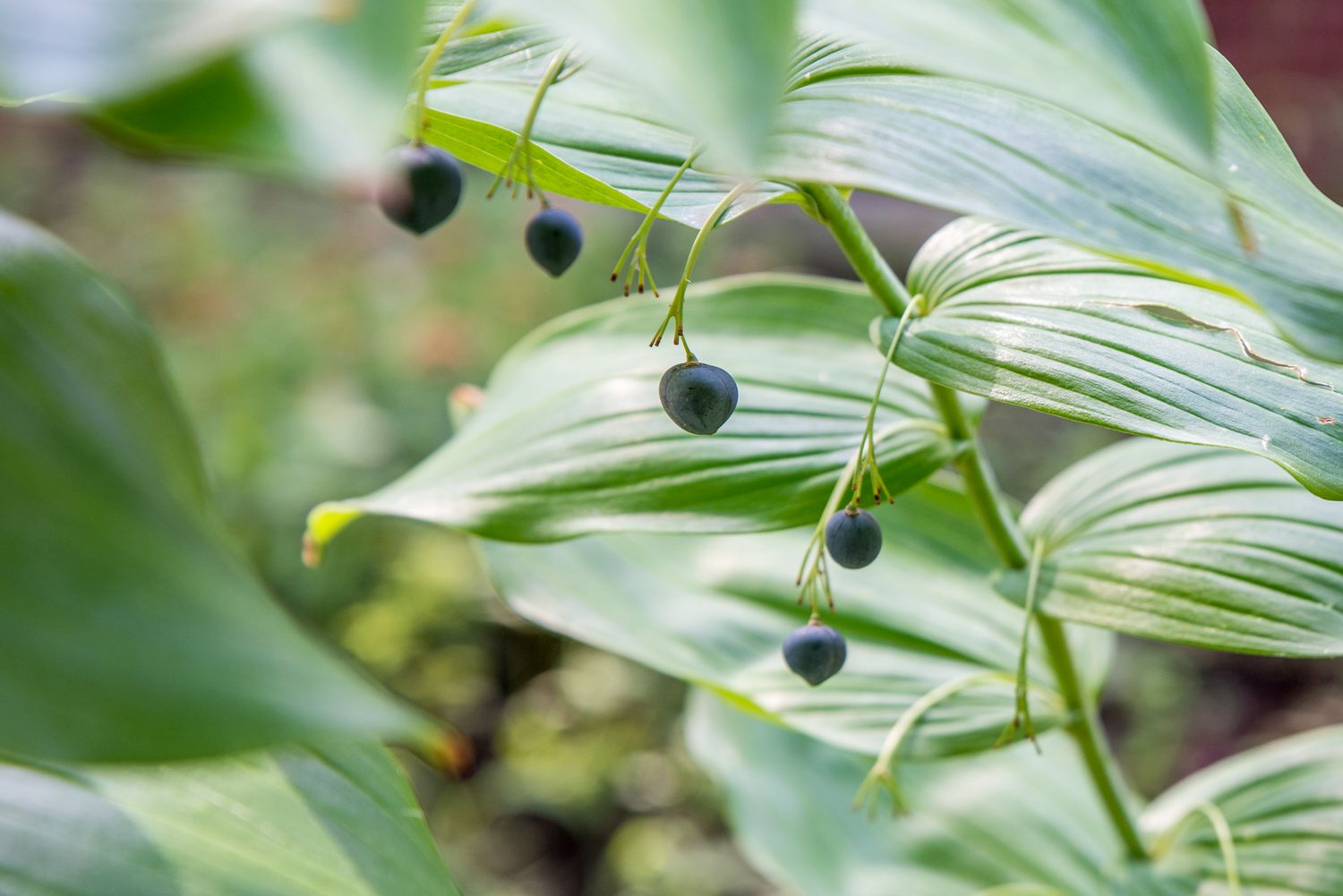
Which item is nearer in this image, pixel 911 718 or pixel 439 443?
pixel 911 718

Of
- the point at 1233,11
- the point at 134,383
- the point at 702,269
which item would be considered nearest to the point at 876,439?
the point at 134,383

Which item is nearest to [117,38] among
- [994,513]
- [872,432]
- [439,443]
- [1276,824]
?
[872,432]

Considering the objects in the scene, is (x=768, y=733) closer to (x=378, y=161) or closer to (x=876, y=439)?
(x=876, y=439)

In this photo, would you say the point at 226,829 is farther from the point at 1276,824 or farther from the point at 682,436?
the point at 1276,824

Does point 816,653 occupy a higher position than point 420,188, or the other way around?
point 420,188

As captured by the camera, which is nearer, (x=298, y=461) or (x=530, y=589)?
(x=530, y=589)

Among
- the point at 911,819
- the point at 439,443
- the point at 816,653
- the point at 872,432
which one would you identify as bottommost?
the point at 439,443

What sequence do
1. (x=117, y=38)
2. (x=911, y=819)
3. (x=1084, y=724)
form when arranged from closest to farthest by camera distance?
(x=117, y=38), (x=1084, y=724), (x=911, y=819)
